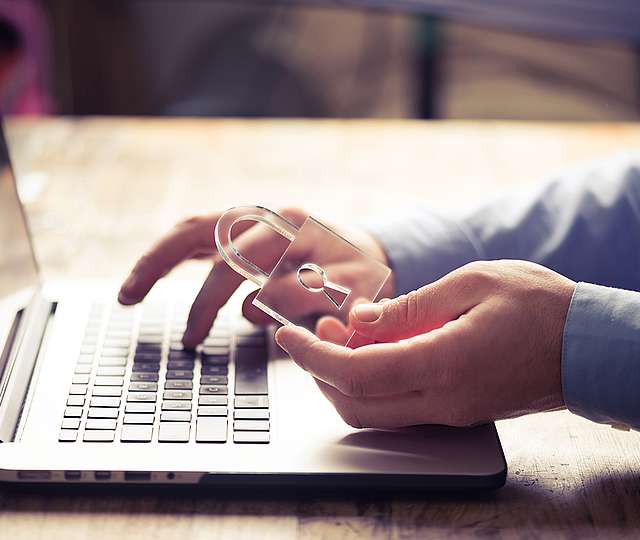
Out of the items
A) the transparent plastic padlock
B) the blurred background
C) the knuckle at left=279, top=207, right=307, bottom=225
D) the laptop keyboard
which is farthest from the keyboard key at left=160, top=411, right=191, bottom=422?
the blurred background

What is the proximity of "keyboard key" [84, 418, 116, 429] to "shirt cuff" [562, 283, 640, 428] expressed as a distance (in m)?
0.29

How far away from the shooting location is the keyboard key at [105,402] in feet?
2.09

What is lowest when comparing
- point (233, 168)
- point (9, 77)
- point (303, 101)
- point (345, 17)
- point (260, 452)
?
point (303, 101)

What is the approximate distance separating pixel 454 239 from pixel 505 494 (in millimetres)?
315

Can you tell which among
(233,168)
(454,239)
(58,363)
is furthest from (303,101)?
(58,363)

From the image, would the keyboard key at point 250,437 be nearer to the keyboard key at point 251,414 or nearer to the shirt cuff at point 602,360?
the keyboard key at point 251,414

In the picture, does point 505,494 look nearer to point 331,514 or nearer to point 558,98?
point 331,514

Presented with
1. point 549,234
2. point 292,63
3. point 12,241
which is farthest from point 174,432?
point 292,63

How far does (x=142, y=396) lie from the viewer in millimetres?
650

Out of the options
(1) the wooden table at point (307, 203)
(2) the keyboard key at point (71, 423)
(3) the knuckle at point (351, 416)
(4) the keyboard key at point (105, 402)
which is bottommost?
(1) the wooden table at point (307, 203)

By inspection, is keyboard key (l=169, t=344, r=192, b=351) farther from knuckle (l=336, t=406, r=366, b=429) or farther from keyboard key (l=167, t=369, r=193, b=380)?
knuckle (l=336, t=406, r=366, b=429)

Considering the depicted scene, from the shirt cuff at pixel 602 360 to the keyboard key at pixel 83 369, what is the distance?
13.1 inches

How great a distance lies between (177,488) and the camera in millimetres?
583

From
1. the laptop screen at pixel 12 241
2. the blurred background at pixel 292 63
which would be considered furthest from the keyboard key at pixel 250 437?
the blurred background at pixel 292 63
